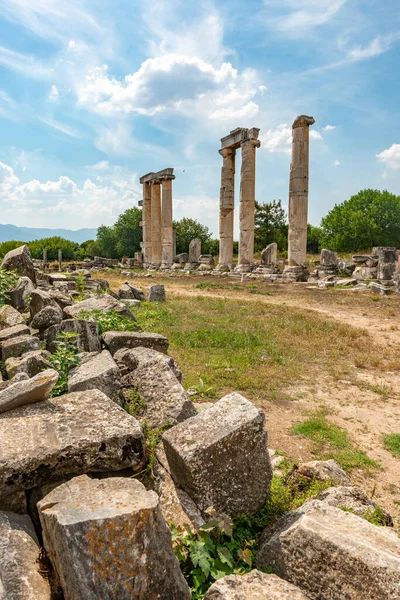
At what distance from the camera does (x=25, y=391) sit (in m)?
3.23

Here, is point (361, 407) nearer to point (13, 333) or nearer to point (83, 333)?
point (83, 333)

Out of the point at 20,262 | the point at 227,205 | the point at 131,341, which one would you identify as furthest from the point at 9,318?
the point at 227,205

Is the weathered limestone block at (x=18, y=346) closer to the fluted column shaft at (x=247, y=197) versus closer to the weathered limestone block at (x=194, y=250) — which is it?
the fluted column shaft at (x=247, y=197)

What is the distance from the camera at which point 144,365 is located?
14.9 feet

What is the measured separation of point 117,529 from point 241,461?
1.20m

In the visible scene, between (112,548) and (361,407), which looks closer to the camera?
(112,548)

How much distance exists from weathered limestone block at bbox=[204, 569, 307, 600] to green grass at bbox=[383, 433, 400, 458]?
344cm

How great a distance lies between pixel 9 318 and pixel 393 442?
6.12 m

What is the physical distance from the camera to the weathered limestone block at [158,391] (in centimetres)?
385

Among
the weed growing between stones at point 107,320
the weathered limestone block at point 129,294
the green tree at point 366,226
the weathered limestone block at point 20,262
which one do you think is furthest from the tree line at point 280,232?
the weed growing between stones at point 107,320

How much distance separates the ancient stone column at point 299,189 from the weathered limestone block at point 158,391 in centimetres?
2149

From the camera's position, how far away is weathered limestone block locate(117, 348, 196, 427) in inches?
151

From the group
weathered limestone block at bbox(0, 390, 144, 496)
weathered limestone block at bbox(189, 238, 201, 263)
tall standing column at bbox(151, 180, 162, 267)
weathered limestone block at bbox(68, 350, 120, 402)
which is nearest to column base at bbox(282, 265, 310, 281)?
weathered limestone block at bbox(189, 238, 201, 263)

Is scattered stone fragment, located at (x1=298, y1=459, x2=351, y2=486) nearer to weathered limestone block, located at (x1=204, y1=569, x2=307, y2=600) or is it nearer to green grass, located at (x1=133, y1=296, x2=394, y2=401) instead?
weathered limestone block, located at (x1=204, y1=569, x2=307, y2=600)
